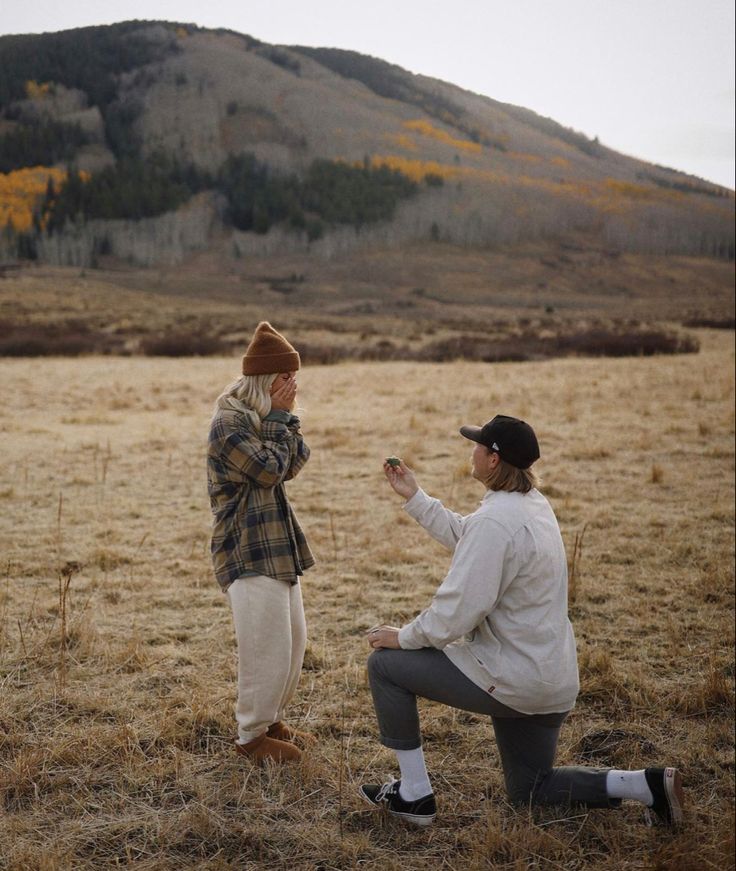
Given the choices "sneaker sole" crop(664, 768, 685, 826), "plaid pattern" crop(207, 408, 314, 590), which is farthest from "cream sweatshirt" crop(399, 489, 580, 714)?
"plaid pattern" crop(207, 408, 314, 590)

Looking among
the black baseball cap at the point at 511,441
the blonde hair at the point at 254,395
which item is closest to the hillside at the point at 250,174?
the blonde hair at the point at 254,395

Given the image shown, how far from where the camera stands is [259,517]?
338 centimetres

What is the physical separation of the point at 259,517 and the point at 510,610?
1193mm

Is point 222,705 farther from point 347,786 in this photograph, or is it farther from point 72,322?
point 72,322

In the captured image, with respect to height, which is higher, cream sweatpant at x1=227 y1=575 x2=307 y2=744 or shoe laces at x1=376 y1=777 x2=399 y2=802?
cream sweatpant at x1=227 y1=575 x2=307 y2=744

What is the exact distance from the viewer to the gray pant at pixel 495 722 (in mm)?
3023

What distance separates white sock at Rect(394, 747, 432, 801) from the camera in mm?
3125

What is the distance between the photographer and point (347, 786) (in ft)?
11.2

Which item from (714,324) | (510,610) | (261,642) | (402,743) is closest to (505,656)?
(510,610)

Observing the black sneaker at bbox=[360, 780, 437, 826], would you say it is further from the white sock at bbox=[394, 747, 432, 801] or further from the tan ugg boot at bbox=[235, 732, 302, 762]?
the tan ugg boot at bbox=[235, 732, 302, 762]

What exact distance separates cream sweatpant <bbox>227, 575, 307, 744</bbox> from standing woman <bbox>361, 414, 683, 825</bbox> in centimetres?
47

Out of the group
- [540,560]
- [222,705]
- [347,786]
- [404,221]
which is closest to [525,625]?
[540,560]

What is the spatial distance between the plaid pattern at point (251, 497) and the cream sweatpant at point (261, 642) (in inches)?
2.6

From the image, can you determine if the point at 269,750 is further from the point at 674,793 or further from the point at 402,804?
the point at 674,793
